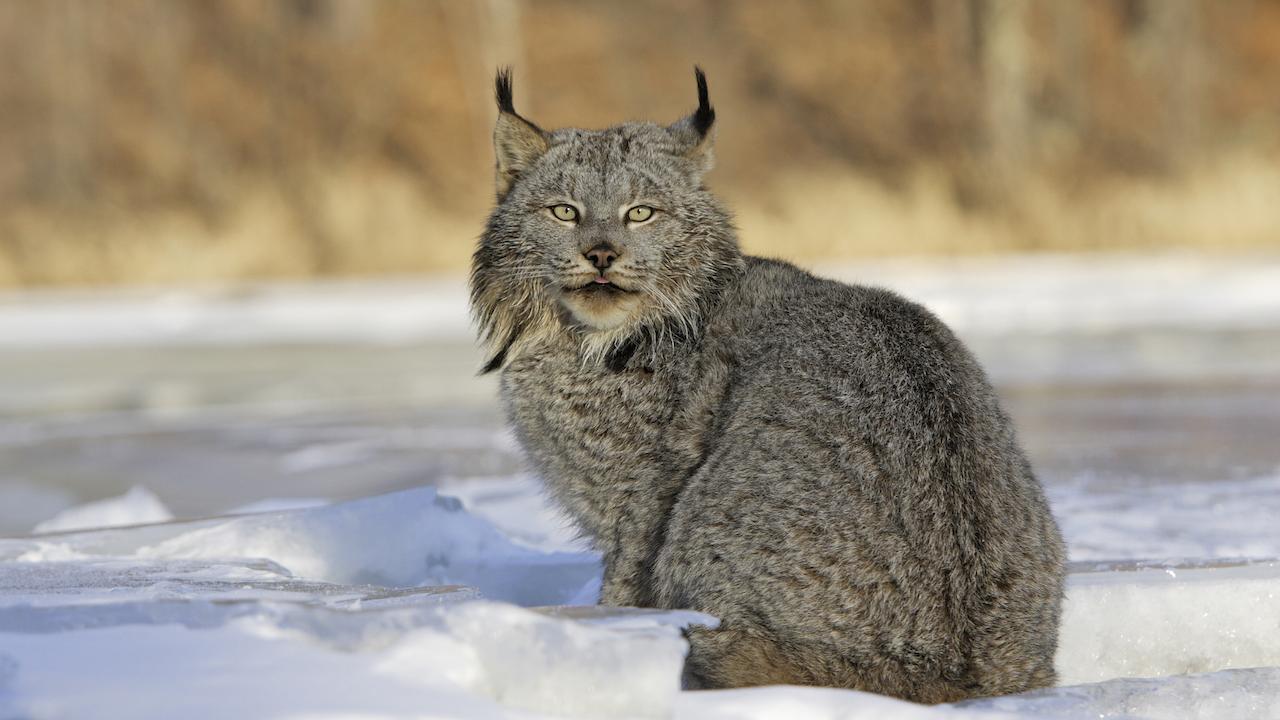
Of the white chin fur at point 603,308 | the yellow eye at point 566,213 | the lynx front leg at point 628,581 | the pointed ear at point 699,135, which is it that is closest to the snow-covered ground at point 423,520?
the lynx front leg at point 628,581

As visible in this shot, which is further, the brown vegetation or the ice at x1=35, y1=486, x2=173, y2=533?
the brown vegetation

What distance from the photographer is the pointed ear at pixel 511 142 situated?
14.6ft

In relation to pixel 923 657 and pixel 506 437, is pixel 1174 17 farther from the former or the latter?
pixel 923 657

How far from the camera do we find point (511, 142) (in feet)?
14.7

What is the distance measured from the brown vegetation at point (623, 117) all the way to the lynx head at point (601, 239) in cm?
1347

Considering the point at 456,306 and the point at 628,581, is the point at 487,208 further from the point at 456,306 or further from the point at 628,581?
the point at 628,581

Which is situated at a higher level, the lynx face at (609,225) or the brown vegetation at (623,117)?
the brown vegetation at (623,117)

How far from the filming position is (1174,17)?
91.0 ft

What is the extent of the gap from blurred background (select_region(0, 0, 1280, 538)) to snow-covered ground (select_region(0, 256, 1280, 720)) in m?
0.07

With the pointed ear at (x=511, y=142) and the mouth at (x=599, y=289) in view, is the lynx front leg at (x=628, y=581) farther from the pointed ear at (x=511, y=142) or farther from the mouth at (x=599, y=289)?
the pointed ear at (x=511, y=142)

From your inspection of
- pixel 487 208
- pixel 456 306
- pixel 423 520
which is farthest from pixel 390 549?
pixel 487 208

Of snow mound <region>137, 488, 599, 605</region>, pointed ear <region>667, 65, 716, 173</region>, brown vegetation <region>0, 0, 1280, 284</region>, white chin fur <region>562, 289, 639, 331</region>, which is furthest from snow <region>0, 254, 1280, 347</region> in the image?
white chin fur <region>562, 289, 639, 331</region>

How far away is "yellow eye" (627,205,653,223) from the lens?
419 cm

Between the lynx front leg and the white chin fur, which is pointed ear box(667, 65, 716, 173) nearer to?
the white chin fur
